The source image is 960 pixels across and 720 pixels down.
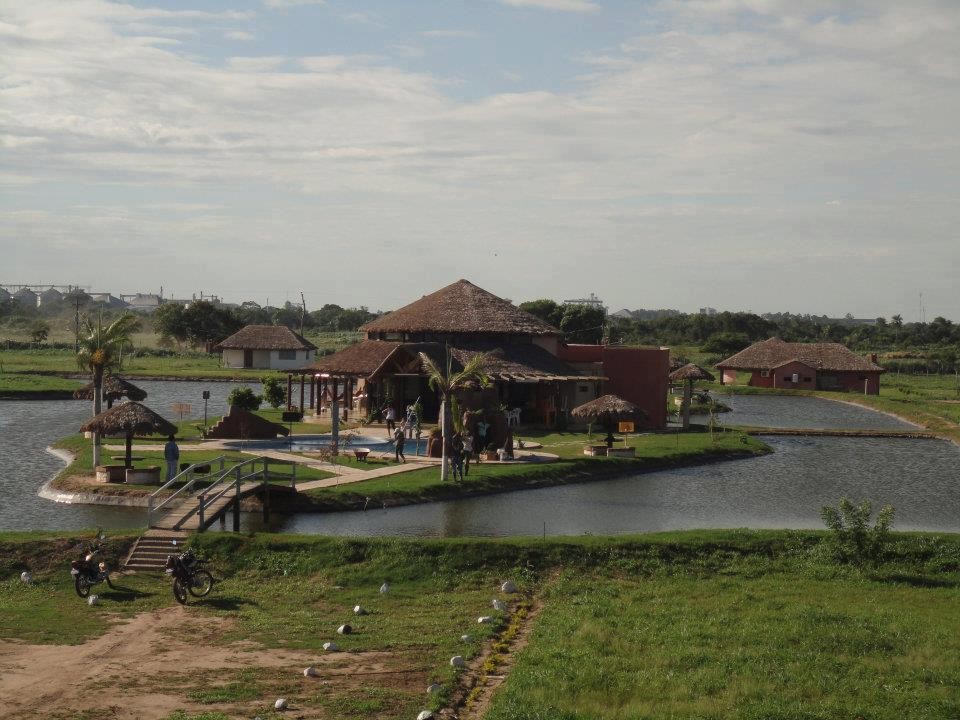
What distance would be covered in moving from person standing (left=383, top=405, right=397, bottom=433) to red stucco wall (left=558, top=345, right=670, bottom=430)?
33.1 feet

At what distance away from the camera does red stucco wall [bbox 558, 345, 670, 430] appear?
174 feet

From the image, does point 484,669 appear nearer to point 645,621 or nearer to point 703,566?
point 645,621

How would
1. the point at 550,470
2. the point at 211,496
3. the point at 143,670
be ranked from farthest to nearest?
the point at 550,470, the point at 211,496, the point at 143,670

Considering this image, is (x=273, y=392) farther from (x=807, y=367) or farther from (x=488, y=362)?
(x=807, y=367)

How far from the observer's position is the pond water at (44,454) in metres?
29.2

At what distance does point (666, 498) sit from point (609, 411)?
26.3 ft

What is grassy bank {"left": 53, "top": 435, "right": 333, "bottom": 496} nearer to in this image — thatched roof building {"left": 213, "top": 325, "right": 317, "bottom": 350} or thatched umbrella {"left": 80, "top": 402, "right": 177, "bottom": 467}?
thatched umbrella {"left": 80, "top": 402, "right": 177, "bottom": 467}

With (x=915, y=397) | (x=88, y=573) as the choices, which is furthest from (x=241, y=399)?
(x=915, y=397)

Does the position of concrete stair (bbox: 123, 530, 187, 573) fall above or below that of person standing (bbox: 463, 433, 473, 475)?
below

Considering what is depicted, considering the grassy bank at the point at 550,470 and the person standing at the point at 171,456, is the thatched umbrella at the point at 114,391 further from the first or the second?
the grassy bank at the point at 550,470

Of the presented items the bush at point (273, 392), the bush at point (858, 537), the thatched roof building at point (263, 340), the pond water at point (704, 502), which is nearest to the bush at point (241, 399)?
the bush at point (273, 392)

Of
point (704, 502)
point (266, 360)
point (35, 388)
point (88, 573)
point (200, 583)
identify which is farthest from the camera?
point (266, 360)

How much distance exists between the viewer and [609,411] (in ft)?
140

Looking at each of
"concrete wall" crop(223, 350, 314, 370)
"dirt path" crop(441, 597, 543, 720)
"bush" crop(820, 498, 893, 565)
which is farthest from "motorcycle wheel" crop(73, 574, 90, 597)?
"concrete wall" crop(223, 350, 314, 370)
